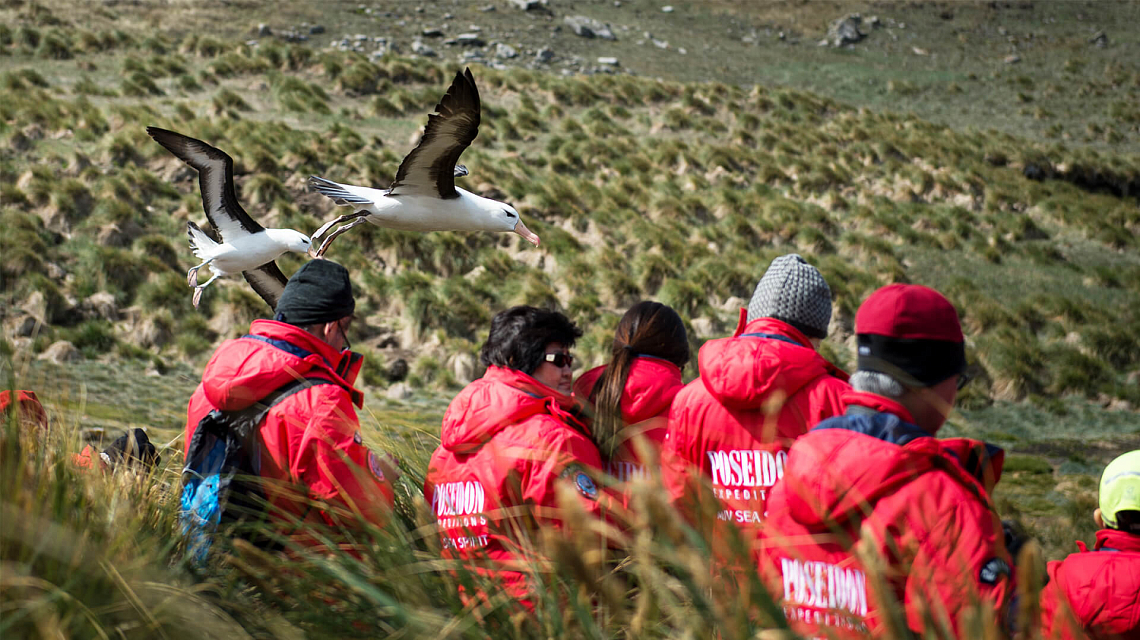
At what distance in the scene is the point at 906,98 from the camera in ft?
122

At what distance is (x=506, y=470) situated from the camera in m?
2.57

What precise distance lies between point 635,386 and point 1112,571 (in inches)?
64.0

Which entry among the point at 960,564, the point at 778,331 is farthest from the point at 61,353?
the point at 960,564

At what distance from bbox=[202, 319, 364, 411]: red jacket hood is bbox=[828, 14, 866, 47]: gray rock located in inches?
1986

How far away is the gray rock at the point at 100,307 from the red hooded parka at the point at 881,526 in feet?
38.3

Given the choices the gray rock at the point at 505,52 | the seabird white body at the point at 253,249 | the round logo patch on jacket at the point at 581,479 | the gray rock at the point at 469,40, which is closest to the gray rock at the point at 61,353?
the seabird white body at the point at 253,249

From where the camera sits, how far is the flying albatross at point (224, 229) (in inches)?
115

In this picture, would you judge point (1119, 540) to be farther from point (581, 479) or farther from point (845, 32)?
point (845, 32)

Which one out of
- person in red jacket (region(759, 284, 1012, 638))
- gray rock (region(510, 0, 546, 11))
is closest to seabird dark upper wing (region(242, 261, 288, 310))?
person in red jacket (region(759, 284, 1012, 638))

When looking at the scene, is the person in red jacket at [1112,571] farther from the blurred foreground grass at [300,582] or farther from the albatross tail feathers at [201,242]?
the albatross tail feathers at [201,242]

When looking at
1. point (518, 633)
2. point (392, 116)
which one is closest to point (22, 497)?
point (518, 633)

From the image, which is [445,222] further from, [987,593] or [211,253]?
[987,593]

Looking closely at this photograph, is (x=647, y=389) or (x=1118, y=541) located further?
(x=647, y=389)

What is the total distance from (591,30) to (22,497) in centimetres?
4174
